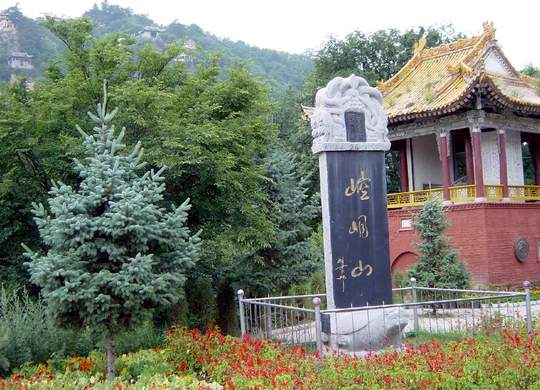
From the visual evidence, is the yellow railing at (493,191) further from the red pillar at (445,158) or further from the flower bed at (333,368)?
the flower bed at (333,368)

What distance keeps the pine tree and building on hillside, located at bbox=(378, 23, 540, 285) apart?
550 inches

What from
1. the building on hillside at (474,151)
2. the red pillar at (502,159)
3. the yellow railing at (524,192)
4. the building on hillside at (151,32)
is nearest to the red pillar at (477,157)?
the building on hillside at (474,151)

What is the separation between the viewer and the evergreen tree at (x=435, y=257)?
16359 mm

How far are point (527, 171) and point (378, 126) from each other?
2948 cm

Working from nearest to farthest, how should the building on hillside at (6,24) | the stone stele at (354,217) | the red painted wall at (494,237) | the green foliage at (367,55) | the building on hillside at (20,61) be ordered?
the stone stele at (354,217), the red painted wall at (494,237), the green foliage at (367,55), the building on hillside at (20,61), the building on hillside at (6,24)

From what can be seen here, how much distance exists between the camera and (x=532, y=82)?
24.9m

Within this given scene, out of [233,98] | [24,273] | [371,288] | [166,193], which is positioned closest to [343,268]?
[371,288]

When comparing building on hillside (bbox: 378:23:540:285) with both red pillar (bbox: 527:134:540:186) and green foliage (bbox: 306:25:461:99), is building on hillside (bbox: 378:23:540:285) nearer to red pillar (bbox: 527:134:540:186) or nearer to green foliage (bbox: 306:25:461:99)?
red pillar (bbox: 527:134:540:186)

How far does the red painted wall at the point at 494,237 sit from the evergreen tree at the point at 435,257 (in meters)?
4.00

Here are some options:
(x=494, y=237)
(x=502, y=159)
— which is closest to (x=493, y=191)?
(x=502, y=159)

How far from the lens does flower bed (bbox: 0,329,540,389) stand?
6375 millimetres

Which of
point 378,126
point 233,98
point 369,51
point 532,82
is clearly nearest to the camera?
point 378,126

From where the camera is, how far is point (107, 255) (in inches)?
346

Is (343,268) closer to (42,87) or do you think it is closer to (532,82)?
(42,87)
